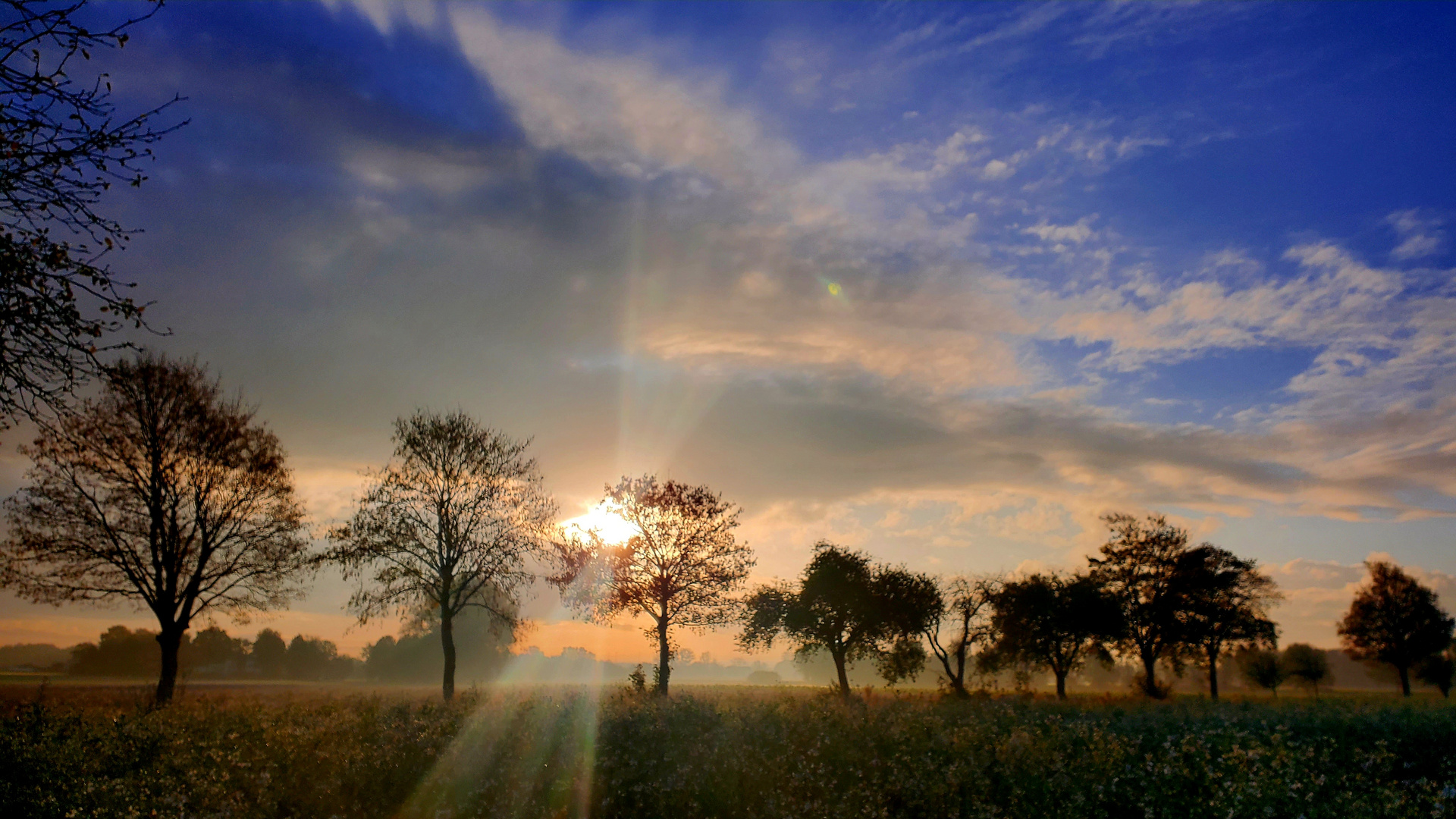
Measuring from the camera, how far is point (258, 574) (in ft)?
106

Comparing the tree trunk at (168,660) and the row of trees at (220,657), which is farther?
the row of trees at (220,657)

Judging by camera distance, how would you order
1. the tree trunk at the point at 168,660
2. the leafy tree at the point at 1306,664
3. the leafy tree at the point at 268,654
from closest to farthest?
the tree trunk at the point at 168,660 → the leafy tree at the point at 1306,664 → the leafy tree at the point at 268,654

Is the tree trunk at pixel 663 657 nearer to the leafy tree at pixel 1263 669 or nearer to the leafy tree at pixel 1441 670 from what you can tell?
the leafy tree at pixel 1263 669

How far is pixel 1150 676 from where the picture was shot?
5728cm

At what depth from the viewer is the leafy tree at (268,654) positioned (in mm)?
92750

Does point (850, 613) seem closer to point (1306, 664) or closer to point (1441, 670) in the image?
point (1306, 664)

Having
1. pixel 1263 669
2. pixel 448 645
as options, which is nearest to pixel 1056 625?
pixel 1263 669

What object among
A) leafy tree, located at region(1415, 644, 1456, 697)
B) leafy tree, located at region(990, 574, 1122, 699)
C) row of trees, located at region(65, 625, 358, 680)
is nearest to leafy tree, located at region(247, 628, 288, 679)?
row of trees, located at region(65, 625, 358, 680)

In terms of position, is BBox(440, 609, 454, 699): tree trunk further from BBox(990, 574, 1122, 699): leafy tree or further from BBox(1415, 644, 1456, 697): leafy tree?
BBox(1415, 644, 1456, 697): leafy tree

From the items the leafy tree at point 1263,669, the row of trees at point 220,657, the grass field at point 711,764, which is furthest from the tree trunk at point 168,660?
the leafy tree at point 1263,669

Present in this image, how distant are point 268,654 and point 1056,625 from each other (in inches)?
3697

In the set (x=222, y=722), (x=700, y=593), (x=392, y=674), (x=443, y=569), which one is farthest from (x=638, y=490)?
(x=392, y=674)

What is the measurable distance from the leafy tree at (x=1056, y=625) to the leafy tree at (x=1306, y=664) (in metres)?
36.4

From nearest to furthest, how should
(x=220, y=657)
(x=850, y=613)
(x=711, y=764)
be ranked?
(x=711, y=764) < (x=850, y=613) < (x=220, y=657)
